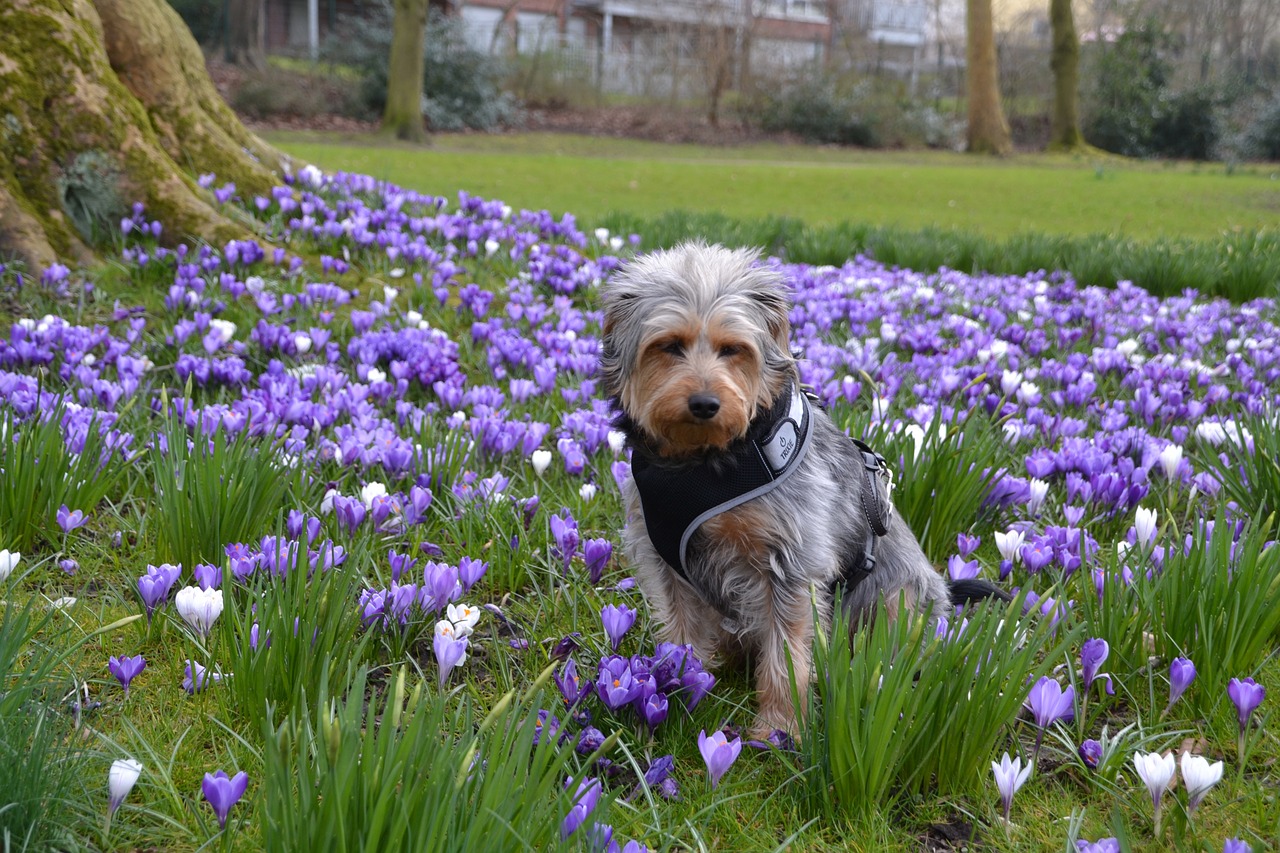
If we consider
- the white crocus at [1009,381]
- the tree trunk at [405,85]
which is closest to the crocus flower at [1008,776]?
the white crocus at [1009,381]

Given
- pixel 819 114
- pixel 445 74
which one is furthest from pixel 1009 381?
pixel 819 114

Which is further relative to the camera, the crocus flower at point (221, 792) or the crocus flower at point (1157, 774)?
the crocus flower at point (1157, 774)

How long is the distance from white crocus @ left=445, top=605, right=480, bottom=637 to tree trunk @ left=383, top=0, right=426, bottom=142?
21.9 metres

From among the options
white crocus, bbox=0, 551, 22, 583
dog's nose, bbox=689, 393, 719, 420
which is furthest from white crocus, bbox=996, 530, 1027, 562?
white crocus, bbox=0, 551, 22, 583

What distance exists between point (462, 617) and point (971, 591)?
64.1 inches

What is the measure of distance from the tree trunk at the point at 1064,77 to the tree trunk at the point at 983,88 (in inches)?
91.0

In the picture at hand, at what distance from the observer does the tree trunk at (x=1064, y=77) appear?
2980 cm

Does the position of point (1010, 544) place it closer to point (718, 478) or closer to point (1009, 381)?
point (718, 478)

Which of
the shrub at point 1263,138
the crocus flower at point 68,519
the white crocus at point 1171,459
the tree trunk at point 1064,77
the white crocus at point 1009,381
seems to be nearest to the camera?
the crocus flower at point 68,519

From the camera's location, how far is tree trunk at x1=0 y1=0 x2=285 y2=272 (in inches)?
235

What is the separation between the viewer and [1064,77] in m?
30.4

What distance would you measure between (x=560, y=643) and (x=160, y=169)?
5.19m

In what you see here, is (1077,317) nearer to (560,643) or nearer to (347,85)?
(560,643)

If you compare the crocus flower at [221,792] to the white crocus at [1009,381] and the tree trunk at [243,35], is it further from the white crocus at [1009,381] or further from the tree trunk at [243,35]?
the tree trunk at [243,35]
